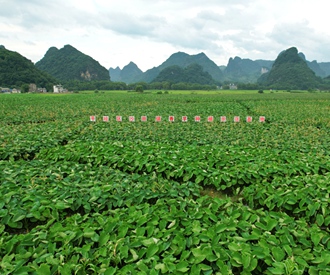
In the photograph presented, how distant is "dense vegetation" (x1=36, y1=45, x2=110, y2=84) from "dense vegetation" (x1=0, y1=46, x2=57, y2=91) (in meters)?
38.8

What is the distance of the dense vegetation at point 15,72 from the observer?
202 ft

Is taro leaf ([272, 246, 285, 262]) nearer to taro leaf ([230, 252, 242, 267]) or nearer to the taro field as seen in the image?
the taro field

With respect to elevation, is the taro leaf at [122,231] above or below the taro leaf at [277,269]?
above

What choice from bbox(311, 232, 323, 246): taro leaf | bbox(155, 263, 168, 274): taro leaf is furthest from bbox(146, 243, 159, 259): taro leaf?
bbox(311, 232, 323, 246): taro leaf

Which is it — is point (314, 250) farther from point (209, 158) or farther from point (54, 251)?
point (209, 158)

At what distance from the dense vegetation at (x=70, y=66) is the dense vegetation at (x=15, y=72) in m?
38.8

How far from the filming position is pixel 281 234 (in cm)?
263

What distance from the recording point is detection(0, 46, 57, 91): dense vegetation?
61.6 metres

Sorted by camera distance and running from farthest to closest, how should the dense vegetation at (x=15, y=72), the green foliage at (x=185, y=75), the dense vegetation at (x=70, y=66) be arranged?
the green foliage at (x=185, y=75) → the dense vegetation at (x=70, y=66) → the dense vegetation at (x=15, y=72)

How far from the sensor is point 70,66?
109250 mm

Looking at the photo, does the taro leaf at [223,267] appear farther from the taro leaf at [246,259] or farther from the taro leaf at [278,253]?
the taro leaf at [278,253]

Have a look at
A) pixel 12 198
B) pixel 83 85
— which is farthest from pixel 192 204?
pixel 83 85

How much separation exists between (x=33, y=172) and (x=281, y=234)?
4.08 metres

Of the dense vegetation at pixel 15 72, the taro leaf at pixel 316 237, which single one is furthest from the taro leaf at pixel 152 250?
the dense vegetation at pixel 15 72
